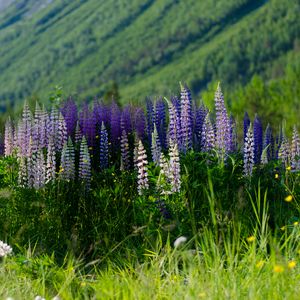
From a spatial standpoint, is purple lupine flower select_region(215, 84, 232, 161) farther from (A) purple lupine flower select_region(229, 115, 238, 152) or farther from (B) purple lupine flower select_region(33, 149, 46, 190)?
(B) purple lupine flower select_region(33, 149, 46, 190)

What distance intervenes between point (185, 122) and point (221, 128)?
45 cm

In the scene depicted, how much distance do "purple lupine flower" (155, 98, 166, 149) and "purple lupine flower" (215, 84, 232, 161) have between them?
0.87 metres

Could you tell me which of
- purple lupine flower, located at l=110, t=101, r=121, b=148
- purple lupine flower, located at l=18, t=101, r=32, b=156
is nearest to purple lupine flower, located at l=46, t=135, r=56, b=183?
purple lupine flower, located at l=18, t=101, r=32, b=156

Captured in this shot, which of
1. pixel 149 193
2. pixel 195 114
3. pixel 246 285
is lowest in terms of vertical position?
pixel 246 285

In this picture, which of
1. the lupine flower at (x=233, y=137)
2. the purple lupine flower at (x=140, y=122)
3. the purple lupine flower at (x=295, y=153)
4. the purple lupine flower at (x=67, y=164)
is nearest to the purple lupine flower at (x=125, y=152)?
the purple lupine flower at (x=140, y=122)

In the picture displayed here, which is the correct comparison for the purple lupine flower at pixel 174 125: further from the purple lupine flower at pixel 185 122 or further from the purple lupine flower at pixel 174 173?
the purple lupine flower at pixel 174 173

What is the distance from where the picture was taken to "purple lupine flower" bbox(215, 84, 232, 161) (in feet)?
25.8

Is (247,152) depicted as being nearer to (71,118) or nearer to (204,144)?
(204,144)

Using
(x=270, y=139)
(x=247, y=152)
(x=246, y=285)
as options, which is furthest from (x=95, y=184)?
(x=246, y=285)

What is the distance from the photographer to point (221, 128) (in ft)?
26.2

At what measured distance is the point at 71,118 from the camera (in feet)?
30.2

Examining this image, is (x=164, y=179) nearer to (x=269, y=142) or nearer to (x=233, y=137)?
(x=233, y=137)

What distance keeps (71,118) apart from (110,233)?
2.45m

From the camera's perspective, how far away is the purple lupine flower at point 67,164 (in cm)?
780
